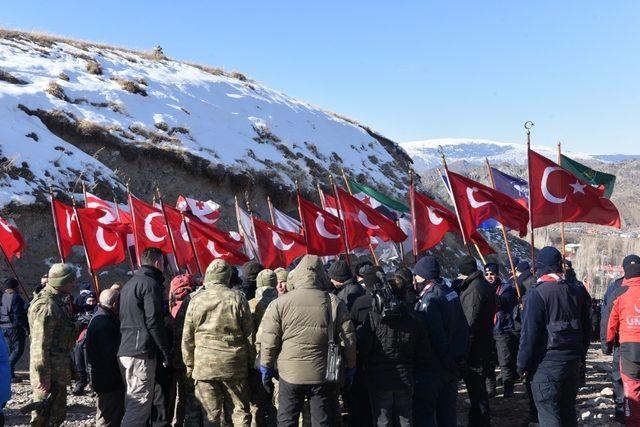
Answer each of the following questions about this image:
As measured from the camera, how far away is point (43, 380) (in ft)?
19.5

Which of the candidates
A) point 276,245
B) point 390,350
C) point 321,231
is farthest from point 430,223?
point 390,350

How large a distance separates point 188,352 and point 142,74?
Answer: 23006 mm

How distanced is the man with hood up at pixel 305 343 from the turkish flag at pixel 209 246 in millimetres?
6080

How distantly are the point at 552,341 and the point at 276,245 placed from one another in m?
8.56

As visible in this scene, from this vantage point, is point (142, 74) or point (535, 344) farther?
point (142, 74)

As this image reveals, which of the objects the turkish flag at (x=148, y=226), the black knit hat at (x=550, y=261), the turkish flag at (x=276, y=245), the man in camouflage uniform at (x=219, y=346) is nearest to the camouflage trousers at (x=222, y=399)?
the man in camouflage uniform at (x=219, y=346)

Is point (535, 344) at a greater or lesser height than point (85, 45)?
lesser

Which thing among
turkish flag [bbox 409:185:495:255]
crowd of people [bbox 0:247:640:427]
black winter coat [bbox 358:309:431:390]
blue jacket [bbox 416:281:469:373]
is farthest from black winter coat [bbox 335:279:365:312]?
turkish flag [bbox 409:185:495:255]

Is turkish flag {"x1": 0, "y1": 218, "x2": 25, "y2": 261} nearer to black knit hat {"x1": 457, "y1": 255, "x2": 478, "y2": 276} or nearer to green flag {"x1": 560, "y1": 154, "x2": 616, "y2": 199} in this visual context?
black knit hat {"x1": 457, "y1": 255, "x2": 478, "y2": 276}

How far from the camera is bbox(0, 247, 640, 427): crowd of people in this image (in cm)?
561

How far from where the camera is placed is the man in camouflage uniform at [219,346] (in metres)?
5.92

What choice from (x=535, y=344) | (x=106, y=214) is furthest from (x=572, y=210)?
(x=106, y=214)

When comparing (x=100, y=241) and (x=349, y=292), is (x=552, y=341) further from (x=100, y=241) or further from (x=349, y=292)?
(x=100, y=241)

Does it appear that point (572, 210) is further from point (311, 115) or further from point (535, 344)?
point (311, 115)
